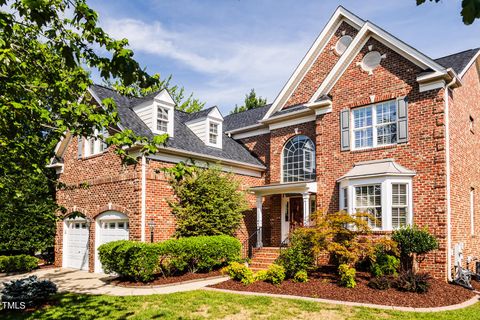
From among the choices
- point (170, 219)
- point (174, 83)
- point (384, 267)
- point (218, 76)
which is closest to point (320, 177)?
point (384, 267)

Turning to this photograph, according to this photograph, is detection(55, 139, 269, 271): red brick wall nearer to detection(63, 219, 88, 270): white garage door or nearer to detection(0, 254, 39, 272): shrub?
detection(63, 219, 88, 270): white garage door

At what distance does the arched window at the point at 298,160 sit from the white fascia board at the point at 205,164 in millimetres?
1601

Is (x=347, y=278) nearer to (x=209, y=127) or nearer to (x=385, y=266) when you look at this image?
(x=385, y=266)

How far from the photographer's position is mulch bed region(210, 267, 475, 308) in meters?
10.1

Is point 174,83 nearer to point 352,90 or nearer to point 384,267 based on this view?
point 352,90

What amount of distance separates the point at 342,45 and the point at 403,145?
6.25 meters

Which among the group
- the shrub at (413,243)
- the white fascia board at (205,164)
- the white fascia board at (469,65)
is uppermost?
the white fascia board at (469,65)

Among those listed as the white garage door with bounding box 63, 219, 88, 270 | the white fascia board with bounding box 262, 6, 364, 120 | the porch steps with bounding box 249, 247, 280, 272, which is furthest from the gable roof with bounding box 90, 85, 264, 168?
the white garage door with bounding box 63, 219, 88, 270

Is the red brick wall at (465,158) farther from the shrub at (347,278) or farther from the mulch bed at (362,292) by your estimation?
the shrub at (347,278)

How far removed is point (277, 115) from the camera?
1898 centimetres

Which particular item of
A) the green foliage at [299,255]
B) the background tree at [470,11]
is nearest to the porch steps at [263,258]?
the green foliage at [299,255]

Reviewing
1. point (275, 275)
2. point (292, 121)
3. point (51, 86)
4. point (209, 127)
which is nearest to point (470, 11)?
point (51, 86)

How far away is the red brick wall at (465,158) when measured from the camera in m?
13.8

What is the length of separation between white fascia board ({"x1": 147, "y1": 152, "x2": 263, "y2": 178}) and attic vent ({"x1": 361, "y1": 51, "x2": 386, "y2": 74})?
23.0ft
